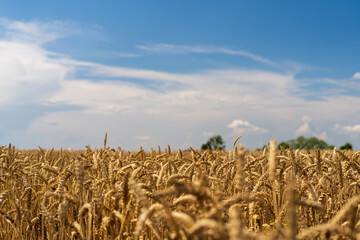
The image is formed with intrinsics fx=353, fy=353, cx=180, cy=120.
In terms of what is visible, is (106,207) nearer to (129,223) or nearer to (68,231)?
(129,223)

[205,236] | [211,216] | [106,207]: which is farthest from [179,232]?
[106,207]

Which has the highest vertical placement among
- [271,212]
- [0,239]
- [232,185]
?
[232,185]

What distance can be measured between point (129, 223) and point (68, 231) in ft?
3.93

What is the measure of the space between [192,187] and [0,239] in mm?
3589

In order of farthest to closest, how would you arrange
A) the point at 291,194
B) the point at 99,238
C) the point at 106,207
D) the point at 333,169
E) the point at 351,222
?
the point at 333,169
the point at 99,238
the point at 106,207
the point at 351,222
the point at 291,194

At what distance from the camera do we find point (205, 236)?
1.52m

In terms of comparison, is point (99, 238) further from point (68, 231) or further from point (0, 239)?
point (0, 239)

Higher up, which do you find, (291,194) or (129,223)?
(291,194)

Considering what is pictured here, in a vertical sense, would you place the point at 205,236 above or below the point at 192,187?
below

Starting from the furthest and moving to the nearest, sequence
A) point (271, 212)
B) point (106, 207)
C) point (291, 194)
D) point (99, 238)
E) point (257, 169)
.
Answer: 1. point (257, 169)
2. point (271, 212)
3. point (99, 238)
4. point (106, 207)
5. point (291, 194)

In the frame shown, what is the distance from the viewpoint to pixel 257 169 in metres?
4.91

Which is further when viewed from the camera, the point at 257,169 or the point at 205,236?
the point at 257,169

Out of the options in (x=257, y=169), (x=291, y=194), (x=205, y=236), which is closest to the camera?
(x=291, y=194)

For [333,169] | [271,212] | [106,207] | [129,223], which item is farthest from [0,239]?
[333,169]
